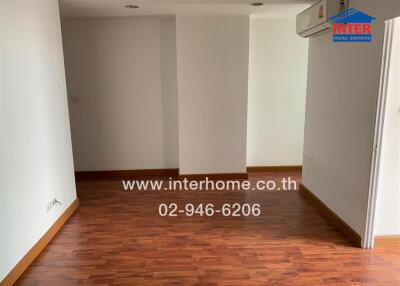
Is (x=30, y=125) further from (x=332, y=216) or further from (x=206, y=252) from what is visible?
(x=332, y=216)

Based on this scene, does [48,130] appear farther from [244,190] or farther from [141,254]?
[244,190]

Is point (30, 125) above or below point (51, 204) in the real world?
above

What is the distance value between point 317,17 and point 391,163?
1.59 m

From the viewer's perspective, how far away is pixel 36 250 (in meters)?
2.67

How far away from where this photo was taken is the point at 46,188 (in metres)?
2.91

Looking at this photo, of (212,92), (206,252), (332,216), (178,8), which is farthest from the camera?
(212,92)

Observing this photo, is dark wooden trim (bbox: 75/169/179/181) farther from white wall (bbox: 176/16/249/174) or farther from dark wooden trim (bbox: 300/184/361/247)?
dark wooden trim (bbox: 300/184/361/247)

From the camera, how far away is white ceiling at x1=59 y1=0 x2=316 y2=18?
3.54 metres

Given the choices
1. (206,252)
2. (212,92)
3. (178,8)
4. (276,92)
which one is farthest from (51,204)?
(276,92)

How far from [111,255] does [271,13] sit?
3.61 m

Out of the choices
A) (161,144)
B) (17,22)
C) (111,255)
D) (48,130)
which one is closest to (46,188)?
(48,130)

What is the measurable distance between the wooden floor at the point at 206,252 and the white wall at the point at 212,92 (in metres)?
1.15

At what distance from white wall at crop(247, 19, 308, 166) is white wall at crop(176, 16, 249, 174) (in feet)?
1.34

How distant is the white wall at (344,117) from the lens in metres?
2.56
